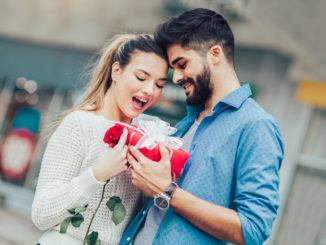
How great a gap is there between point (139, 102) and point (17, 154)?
25.5 ft

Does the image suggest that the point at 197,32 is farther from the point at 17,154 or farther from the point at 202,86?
the point at 17,154

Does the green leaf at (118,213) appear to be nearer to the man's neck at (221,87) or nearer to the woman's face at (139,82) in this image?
the woman's face at (139,82)

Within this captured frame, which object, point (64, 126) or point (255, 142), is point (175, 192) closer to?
point (255, 142)

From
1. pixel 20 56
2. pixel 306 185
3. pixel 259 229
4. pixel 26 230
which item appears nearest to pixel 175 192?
pixel 259 229

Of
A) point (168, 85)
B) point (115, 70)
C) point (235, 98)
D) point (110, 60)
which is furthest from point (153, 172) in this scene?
point (168, 85)

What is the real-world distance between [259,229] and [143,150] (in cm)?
65

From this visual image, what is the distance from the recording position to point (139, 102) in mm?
2398

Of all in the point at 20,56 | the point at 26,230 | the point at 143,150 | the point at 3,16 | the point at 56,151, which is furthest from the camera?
the point at 3,16

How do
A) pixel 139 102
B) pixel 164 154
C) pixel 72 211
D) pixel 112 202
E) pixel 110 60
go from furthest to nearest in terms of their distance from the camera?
pixel 110 60 → pixel 139 102 → pixel 112 202 → pixel 72 211 → pixel 164 154

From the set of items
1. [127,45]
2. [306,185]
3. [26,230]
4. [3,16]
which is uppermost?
[3,16]

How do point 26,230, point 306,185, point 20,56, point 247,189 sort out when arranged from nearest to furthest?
point 247,189 → point 306,185 → point 26,230 → point 20,56

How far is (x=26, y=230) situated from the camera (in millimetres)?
7348

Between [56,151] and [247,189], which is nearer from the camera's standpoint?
[247,189]

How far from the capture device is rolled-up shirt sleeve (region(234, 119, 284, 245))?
5.68 ft
